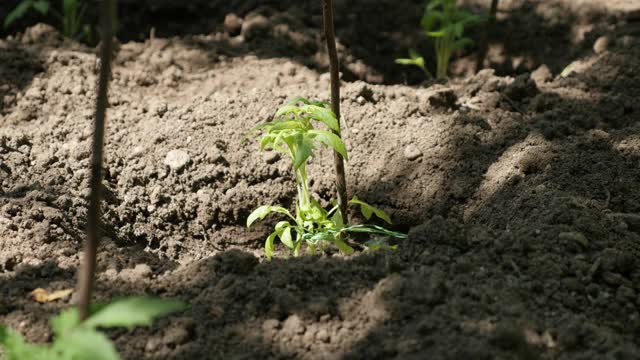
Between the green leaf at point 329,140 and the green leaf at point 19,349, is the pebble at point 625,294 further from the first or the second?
the green leaf at point 19,349

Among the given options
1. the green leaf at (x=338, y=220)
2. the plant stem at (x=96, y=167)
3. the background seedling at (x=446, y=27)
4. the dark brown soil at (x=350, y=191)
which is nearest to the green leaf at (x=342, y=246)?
the green leaf at (x=338, y=220)

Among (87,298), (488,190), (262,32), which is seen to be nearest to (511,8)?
(262,32)

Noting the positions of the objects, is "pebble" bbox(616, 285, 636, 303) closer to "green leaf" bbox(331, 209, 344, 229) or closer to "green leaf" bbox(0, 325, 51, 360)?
"green leaf" bbox(331, 209, 344, 229)

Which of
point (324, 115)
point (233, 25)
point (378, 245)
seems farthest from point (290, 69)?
point (378, 245)

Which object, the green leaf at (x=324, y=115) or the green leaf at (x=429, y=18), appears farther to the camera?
the green leaf at (x=429, y=18)

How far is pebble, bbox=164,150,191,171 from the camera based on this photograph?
3.68 m

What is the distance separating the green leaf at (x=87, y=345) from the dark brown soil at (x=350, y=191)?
53 cm

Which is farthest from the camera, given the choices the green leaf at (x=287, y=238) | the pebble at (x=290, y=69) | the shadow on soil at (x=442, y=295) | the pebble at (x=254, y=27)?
the pebble at (x=254, y=27)

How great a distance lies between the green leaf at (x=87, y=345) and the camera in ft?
5.66

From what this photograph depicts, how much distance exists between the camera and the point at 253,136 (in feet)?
12.7

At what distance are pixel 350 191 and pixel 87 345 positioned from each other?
2.06 metres

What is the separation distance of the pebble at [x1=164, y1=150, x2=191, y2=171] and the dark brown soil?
2 cm

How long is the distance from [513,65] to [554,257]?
2.83 m

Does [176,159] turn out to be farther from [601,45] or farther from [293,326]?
[601,45]
